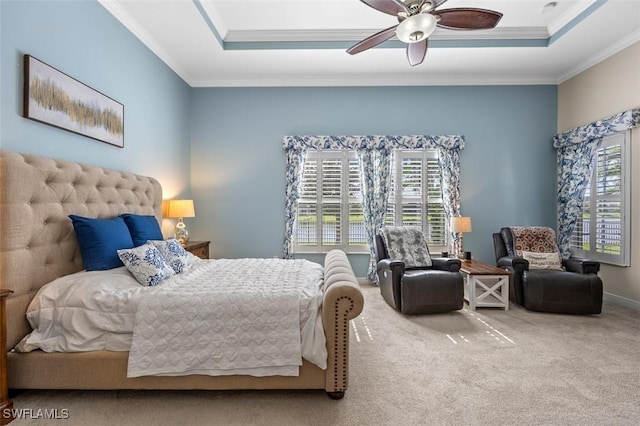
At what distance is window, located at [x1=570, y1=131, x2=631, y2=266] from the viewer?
3.98 m

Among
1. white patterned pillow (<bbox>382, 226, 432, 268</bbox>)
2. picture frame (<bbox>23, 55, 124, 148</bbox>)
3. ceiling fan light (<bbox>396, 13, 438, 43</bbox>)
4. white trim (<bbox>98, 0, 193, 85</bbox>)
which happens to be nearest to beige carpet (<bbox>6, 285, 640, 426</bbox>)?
white patterned pillow (<bbox>382, 226, 432, 268</bbox>)

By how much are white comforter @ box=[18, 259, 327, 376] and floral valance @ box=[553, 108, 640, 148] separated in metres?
4.42

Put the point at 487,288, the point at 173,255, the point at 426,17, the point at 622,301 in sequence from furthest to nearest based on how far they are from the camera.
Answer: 1. the point at 622,301
2. the point at 487,288
3. the point at 173,255
4. the point at 426,17

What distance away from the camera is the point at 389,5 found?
246cm

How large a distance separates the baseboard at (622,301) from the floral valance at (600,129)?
208 cm

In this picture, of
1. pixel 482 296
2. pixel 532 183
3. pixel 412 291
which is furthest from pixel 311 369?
pixel 532 183

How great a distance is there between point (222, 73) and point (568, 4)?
4.41 m

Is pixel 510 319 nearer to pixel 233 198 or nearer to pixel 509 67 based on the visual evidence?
pixel 509 67

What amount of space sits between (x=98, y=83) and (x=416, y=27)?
284cm

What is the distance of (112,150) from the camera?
3.19 m

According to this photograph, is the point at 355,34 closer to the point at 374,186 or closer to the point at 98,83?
the point at 374,186

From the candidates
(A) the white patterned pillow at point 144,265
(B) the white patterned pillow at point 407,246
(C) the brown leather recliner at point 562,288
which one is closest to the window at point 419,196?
(B) the white patterned pillow at point 407,246

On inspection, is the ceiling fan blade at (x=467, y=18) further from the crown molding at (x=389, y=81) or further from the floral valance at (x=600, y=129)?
the floral valance at (x=600, y=129)

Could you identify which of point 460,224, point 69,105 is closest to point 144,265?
point 69,105
